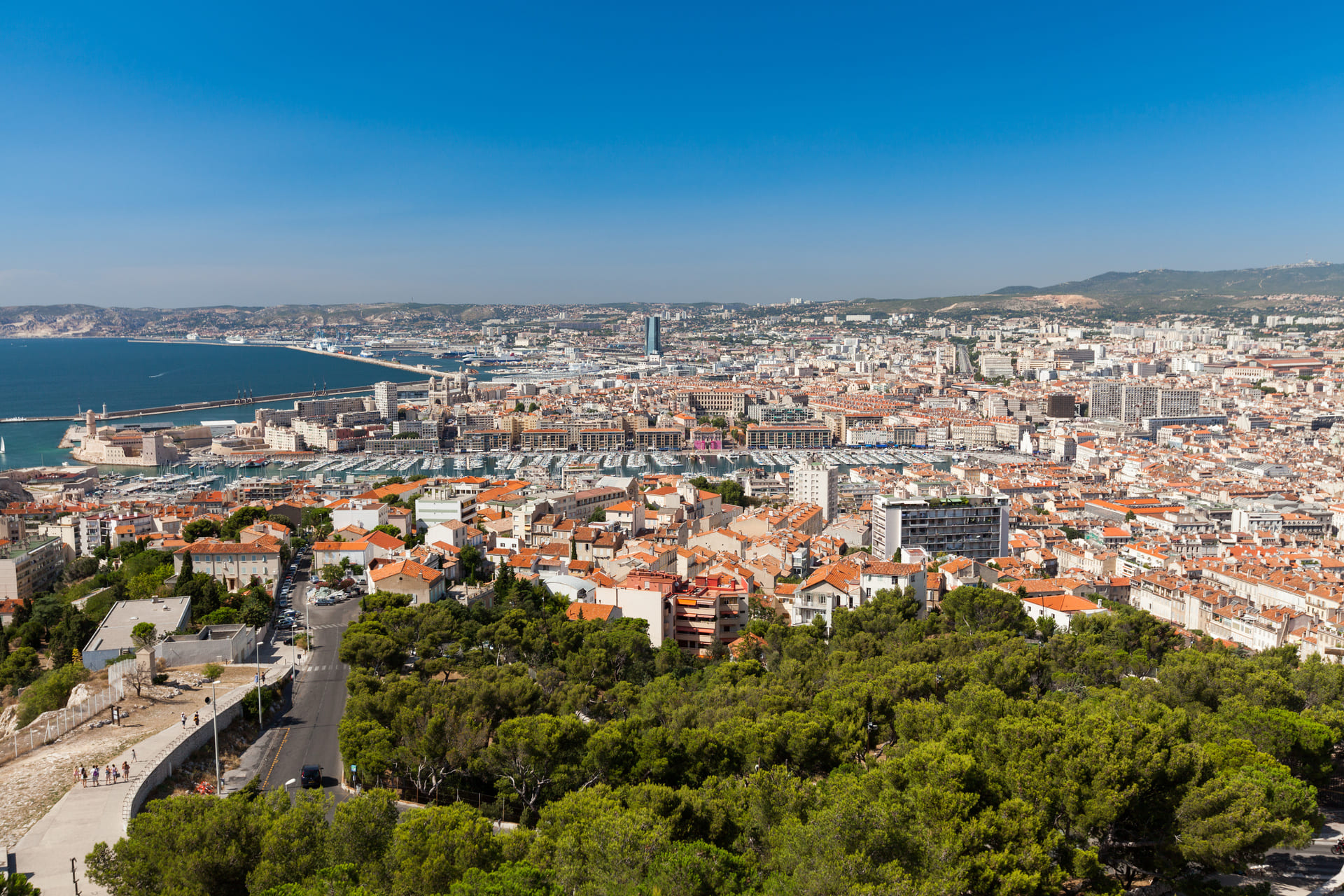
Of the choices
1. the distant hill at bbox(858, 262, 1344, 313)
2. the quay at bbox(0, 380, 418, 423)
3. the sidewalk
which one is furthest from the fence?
the distant hill at bbox(858, 262, 1344, 313)

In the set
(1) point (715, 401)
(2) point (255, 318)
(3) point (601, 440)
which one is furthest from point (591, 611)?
(2) point (255, 318)

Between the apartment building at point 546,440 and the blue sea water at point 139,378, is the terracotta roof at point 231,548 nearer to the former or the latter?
the blue sea water at point 139,378

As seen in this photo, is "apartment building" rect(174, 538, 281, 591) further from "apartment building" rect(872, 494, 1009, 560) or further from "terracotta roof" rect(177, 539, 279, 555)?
"apartment building" rect(872, 494, 1009, 560)

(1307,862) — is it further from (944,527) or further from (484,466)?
(484,466)

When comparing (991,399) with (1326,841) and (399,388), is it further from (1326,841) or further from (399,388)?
(1326,841)

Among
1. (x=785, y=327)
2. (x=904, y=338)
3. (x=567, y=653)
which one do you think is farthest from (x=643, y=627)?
(x=785, y=327)

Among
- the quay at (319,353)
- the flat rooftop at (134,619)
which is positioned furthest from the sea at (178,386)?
the flat rooftop at (134,619)
